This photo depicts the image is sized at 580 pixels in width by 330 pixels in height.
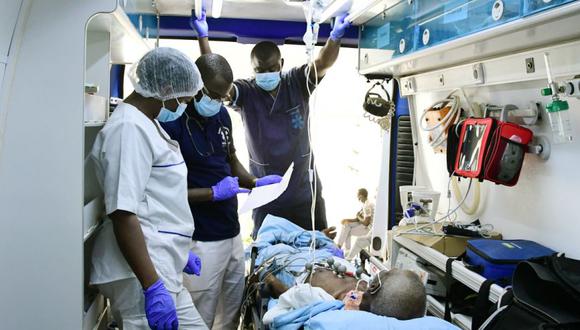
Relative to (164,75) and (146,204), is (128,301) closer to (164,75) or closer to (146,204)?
(146,204)

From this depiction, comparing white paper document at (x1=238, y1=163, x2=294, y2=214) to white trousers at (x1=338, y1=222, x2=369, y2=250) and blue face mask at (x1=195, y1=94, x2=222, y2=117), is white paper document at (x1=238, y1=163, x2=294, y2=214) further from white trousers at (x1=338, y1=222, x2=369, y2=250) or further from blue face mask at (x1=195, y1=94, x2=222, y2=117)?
white trousers at (x1=338, y1=222, x2=369, y2=250)

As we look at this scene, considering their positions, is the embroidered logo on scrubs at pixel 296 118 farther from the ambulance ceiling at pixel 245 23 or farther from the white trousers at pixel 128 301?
the white trousers at pixel 128 301

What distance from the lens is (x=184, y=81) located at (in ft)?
6.42

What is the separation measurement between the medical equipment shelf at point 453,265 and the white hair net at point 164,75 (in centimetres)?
157

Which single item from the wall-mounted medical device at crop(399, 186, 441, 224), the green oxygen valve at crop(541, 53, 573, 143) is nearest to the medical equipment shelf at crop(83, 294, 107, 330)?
the wall-mounted medical device at crop(399, 186, 441, 224)

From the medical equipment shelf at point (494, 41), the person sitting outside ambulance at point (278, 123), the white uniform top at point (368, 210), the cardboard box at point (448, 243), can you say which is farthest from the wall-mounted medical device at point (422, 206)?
the white uniform top at point (368, 210)

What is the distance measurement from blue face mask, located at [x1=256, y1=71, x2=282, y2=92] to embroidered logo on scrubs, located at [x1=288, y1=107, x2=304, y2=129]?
245 mm

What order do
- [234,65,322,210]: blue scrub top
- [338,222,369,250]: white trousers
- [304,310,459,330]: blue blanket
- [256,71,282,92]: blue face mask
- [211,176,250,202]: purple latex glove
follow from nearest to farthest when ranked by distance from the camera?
[304,310,459,330]: blue blanket < [211,176,250,202]: purple latex glove < [256,71,282,92]: blue face mask < [234,65,322,210]: blue scrub top < [338,222,369,250]: white trousers

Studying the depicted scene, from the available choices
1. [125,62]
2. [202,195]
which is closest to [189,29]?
[125,62]

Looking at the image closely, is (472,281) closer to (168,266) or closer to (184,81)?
(168,266)

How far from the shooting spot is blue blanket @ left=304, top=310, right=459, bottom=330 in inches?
62.0

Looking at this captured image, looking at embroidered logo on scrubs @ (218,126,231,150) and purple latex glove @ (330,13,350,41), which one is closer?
embroidered logo on scrubs @ (218,126,231,150)

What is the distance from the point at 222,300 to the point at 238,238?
415mm

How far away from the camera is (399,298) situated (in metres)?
1.80
